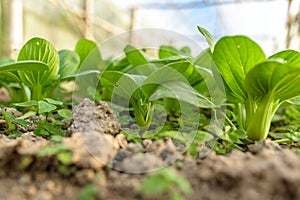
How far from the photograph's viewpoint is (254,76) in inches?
25.5

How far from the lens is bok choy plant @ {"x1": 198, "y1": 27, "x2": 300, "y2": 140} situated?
24.7 inches

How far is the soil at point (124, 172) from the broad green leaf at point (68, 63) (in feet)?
2.08

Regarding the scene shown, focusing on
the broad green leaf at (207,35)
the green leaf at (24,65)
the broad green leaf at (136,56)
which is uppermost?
the broad green leaf at (207,35)

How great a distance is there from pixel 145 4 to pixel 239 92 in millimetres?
6979

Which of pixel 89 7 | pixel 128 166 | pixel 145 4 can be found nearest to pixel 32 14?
pixel 89 7

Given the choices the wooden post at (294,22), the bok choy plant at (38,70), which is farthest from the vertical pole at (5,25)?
the wooden post at (294,22)

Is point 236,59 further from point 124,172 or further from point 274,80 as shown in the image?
point 124,172

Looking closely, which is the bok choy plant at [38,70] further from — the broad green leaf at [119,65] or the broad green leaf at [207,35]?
the broad green leaf at [207,35]

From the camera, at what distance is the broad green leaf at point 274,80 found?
604mm

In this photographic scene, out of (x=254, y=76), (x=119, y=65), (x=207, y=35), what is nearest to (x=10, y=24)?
(x=119, y=65)

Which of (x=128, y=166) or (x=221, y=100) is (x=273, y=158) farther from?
(x=221, y=100)

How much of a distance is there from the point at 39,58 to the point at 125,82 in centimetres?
38

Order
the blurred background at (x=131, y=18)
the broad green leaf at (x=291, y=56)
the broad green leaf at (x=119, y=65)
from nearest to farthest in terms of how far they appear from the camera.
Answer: the broad green leaf at (x=291, y=56) < the broad green leaf at (x=119, y=65) < the blurred background at (x=131, y=18)

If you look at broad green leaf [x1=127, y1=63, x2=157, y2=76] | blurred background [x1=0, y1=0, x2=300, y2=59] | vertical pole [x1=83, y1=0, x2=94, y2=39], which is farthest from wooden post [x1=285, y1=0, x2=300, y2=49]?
vertical pole [x1=83, y1=0, x2=94, y2=39]
